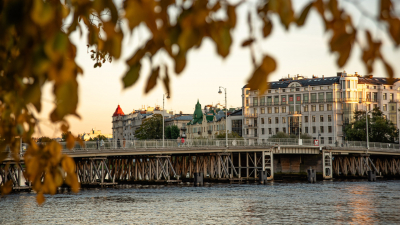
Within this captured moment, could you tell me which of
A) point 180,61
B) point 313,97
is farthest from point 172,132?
point 180,61

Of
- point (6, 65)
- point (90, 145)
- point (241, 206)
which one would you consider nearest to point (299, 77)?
point (90, 145)

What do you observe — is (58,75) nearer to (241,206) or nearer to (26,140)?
(26,140)

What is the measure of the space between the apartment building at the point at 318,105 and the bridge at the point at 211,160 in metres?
28.0

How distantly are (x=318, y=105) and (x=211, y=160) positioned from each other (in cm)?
5889

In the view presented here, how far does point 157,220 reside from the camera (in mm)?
29641

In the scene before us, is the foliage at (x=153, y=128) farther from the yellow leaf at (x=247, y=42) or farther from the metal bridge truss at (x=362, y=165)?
the yellow leaf at (x=247, y=42)

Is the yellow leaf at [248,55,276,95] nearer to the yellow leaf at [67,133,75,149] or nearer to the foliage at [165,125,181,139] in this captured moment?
the yellow leaf at [67,133,75,149]

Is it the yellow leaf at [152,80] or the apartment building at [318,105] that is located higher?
the apartment building at [318,105]

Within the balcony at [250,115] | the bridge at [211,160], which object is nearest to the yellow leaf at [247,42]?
the bridge at [211,160]

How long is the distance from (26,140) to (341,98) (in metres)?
122

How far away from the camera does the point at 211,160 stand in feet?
242

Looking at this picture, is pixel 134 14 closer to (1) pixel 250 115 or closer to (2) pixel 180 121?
(1) pixel 250 115

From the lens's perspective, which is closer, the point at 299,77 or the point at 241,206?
the point at 241,206

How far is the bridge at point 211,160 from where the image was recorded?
197ft
